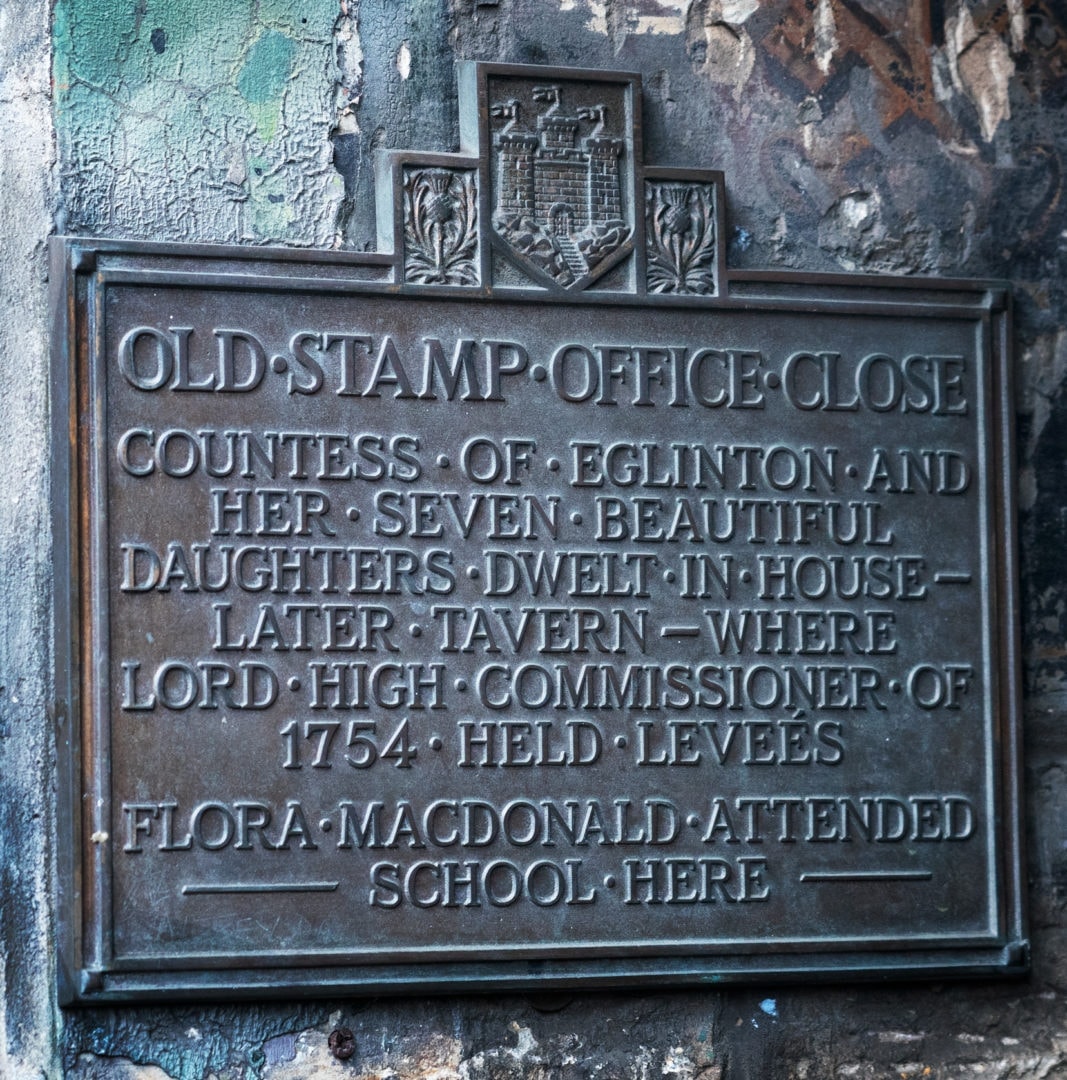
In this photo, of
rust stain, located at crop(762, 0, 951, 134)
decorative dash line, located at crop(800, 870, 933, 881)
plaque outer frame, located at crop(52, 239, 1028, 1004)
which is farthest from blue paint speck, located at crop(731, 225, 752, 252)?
decorative dash line, located at crop(800, 870, 933, 881)

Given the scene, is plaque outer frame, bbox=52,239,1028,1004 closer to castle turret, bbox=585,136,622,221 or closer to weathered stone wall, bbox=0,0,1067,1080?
weathered stone wall, bbox=0,0,1067,1080

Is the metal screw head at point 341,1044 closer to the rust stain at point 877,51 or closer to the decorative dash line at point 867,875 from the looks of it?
the decorative dash line at point 867,875

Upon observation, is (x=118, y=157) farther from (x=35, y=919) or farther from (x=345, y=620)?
(x=35, y=919)

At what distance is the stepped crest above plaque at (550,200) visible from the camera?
336 centimetres

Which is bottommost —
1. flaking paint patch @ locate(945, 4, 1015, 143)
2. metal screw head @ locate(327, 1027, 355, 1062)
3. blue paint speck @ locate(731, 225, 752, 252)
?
metal screw head @ locate(327, 1027, 355, 1062)

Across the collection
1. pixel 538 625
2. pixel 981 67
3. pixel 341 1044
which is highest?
pixel 981 67

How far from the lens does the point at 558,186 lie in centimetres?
345

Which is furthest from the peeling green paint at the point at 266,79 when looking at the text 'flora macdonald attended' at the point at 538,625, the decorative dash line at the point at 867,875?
the decorative dash line at the point at 867,875

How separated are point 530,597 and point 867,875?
1.05 m

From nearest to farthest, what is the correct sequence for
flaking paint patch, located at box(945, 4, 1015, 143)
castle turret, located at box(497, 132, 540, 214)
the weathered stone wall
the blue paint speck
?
the weathered stone wall, castle turret, located at box(497, 132, 540, 214), the blue paint speck, flaking paint patch, located at box(945, 4, 1015, 143)

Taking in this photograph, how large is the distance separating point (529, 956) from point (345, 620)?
869mm

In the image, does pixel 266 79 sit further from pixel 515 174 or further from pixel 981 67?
pixel 981 67

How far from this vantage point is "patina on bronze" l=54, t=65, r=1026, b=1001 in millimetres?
Result: 3156

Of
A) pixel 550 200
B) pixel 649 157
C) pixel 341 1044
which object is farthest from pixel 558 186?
pixel 341 1044
